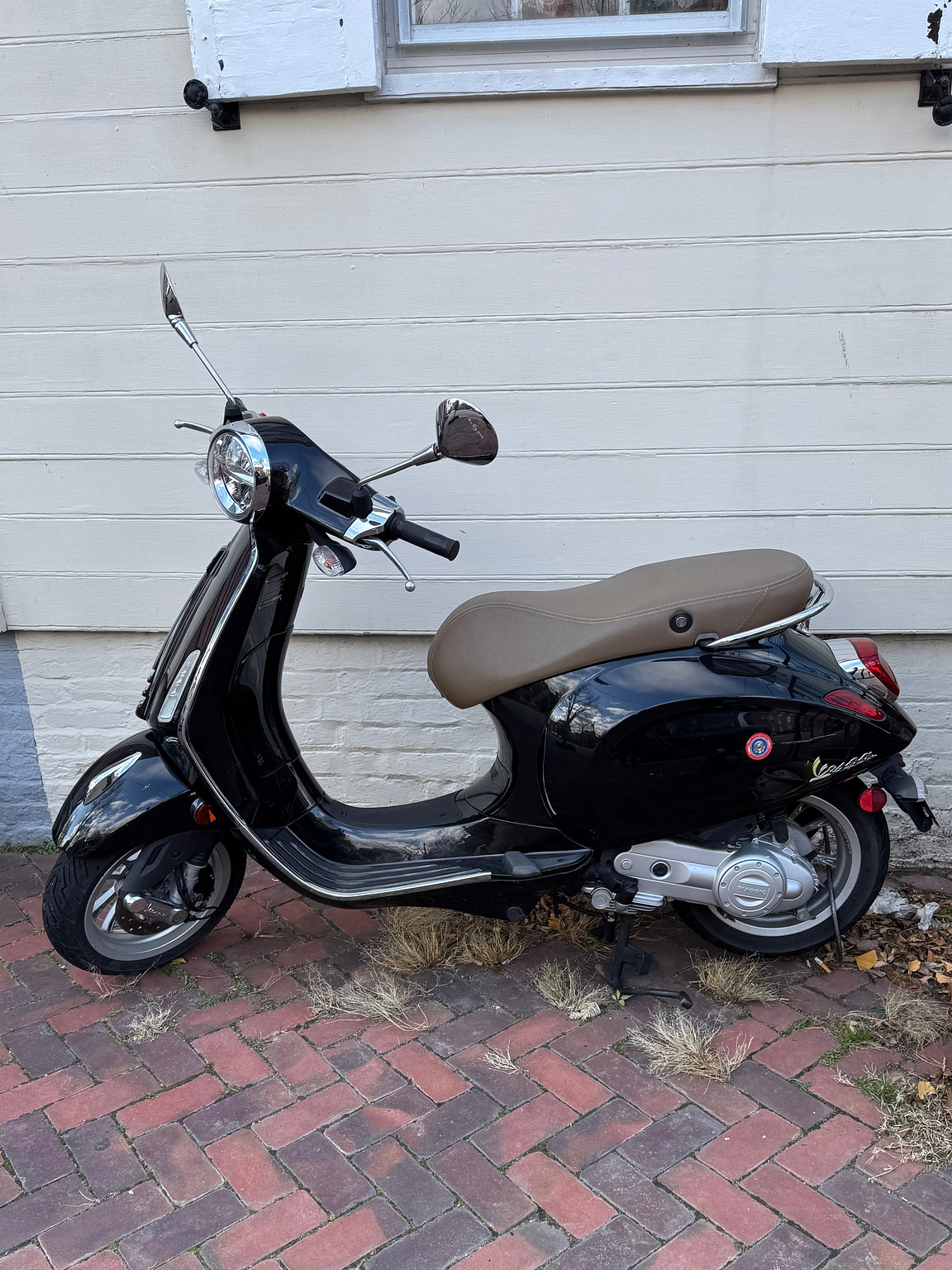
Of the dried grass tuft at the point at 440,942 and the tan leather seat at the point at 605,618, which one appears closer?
the tan leather seat at the point at 605,618

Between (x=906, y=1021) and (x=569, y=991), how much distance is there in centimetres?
89

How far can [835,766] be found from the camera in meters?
2.46

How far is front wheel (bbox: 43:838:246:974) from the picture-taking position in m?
2.58

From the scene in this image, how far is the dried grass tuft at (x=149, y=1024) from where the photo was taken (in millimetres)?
2576

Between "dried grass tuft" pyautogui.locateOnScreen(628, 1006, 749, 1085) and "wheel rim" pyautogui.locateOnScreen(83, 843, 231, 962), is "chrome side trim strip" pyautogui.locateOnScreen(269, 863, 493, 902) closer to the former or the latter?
"wheel rim" pyautogui.locateOnScreen(83, 843, 231, 962)

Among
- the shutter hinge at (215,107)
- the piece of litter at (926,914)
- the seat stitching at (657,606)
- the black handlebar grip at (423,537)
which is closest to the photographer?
the black handlebar grip at (423,537)

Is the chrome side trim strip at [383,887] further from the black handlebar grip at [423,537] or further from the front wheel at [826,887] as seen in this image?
the black handlebar grip at [423,537]

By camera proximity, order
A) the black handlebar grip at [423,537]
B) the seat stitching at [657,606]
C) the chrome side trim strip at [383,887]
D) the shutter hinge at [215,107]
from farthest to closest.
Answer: the shutter hinge at [215,107] → the chrome side trim strip at [383,887] → the seat stitching at [657,606] → the black handlebar grip at [423,537]

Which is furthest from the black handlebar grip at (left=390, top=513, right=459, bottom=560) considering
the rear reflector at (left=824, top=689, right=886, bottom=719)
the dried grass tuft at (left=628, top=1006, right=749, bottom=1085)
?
the dried grass tuft at (left=628, top=1006, right=749, bottom=1085)

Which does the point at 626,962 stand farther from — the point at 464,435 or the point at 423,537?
the point at 464,435

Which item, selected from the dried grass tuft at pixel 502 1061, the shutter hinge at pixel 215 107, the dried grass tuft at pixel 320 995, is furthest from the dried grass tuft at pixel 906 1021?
the shutter hinge at pixel 215 107

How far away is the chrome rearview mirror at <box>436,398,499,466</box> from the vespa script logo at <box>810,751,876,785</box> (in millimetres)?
1163

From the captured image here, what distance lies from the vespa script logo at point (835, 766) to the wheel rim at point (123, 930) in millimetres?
1668

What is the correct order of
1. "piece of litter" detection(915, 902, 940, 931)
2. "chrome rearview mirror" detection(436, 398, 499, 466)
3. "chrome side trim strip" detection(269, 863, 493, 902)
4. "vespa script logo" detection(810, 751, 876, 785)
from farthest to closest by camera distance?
"piece of litter" detection(915, 902, 940, 931) < "chrome side trim strip" detection(269, 863, 493, 902) < "vespa script logo" detection(810, 751, 876, 785) < "chrome rearview mirror" detection(436, 398, 499, 466)
